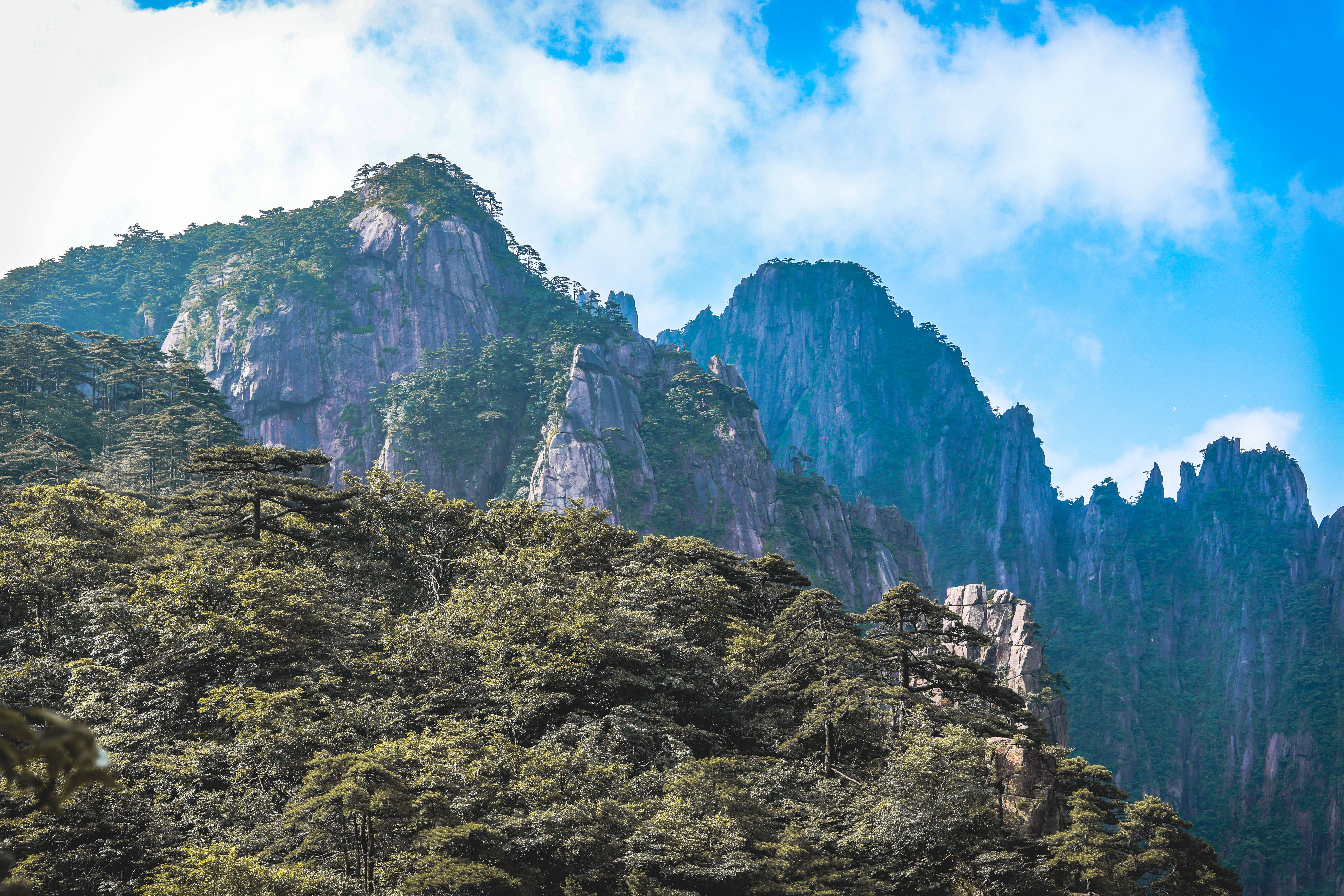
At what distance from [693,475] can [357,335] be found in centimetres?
3654

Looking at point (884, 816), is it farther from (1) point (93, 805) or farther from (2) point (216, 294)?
(2) point (216, 294)

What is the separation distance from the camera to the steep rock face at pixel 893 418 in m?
130

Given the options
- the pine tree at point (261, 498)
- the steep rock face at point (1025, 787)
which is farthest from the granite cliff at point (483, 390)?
the steep rock face at point (1025, 787)

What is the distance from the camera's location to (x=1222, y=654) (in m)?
112

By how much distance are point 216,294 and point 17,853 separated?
267 feet

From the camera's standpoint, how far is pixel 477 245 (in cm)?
8606

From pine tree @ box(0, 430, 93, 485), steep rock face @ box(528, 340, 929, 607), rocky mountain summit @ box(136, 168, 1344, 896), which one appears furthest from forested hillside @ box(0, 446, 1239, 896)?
steep rock face @ box(528, 340, 929, 607)

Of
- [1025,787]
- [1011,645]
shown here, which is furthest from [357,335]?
[1025,787]

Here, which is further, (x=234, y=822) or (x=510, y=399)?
(x=510, y=399)

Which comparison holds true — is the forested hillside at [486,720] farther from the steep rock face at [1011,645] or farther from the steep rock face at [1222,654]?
the steep rock face at [1222,654]

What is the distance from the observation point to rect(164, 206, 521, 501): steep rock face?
77625 millimetres

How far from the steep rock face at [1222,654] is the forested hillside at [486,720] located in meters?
74.2

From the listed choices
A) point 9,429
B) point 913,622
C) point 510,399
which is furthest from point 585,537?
point 510,399

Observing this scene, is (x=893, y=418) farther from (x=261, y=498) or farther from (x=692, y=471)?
(x=261, y=498)
